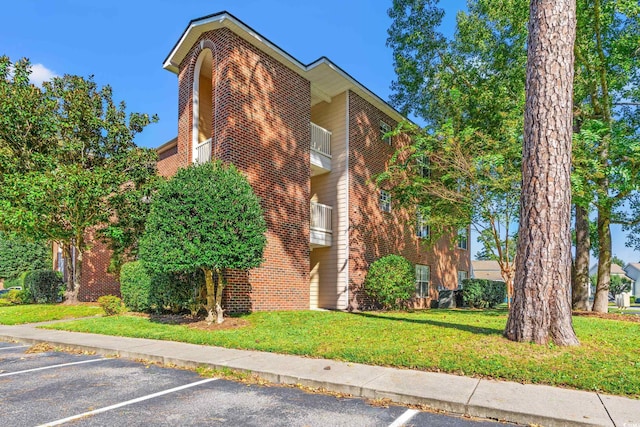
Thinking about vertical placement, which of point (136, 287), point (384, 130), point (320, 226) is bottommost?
point (136, 287)

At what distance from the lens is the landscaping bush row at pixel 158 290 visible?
11.7 meters

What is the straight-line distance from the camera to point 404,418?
14.4 ft

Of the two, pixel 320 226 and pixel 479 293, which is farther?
pixel 479 293

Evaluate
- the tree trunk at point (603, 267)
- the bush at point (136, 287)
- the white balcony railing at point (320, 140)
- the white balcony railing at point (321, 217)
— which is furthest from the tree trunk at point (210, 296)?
the tree trunk at point (603, 267)

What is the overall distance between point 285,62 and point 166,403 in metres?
12.3

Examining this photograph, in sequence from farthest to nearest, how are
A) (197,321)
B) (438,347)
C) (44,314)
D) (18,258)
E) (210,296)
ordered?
(18,258) → (44,314) → (197,321) → (210,296) → (438,347)

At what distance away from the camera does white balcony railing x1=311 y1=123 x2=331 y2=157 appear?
15898 millimetres

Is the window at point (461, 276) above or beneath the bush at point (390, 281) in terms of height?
beneath

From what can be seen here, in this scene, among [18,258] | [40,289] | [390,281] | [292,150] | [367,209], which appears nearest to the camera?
[292,150]

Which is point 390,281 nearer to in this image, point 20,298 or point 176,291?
point 176,291

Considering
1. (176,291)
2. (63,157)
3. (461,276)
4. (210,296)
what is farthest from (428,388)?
(461,276)

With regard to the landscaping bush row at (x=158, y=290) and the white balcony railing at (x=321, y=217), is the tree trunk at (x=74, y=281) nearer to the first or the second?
the landscaping bush row at (x=158, y=290)

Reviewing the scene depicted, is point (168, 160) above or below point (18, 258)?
above

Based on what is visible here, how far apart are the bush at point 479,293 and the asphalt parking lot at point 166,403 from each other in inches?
689
